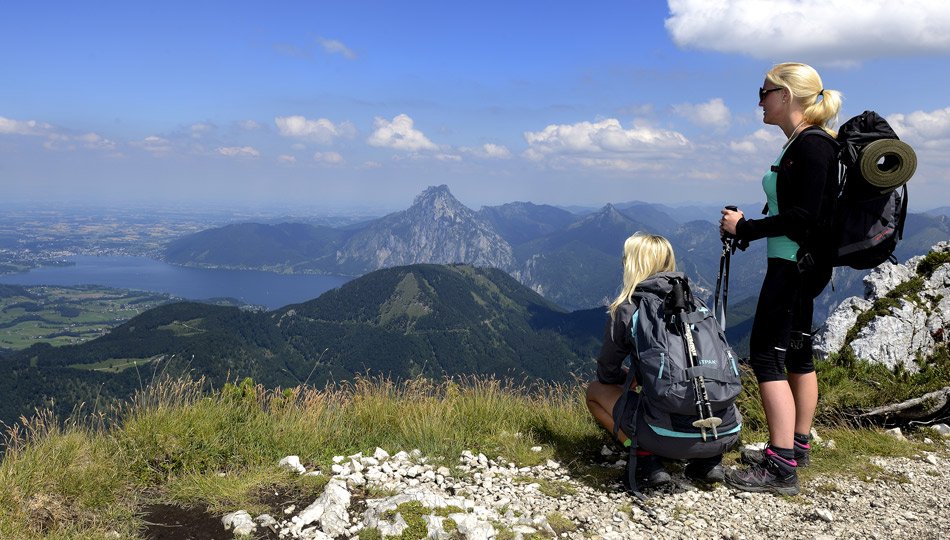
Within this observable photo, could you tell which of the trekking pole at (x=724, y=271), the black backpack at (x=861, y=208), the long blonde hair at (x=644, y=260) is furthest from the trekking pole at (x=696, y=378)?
the black backpack at (x=861, y=208)

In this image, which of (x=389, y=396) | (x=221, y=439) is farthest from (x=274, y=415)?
(x=389, y=396)

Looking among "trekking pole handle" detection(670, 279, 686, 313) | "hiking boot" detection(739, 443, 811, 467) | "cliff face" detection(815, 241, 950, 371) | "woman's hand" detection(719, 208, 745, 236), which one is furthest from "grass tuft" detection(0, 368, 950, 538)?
"woman's hand" detection(719, 208, 745, 236)

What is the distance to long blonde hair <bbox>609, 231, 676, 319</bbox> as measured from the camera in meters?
4.64

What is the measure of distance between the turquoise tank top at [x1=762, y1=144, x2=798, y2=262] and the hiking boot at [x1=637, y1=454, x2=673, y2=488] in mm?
1904

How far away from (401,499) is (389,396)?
8.26ft

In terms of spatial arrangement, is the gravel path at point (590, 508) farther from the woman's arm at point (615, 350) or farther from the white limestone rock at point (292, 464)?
the woman's arm at point (615, 350)

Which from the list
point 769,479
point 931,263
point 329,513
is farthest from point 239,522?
point 931,263

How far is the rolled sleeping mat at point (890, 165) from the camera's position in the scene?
12.5 ft

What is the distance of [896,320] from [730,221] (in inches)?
200

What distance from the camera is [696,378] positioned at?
13.2 feet

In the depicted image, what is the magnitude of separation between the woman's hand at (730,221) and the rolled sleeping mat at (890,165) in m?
0.90

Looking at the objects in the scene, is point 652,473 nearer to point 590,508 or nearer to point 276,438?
point 590,508

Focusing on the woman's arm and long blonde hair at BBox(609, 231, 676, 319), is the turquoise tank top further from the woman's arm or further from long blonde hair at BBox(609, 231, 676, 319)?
the woman's arm

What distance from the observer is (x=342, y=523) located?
152 inches
